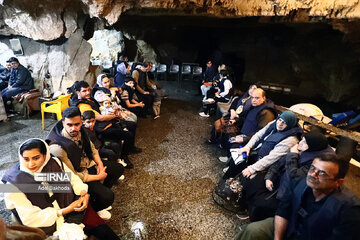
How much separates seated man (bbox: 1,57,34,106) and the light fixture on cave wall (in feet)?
3.21

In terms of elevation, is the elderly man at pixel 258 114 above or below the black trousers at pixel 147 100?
above

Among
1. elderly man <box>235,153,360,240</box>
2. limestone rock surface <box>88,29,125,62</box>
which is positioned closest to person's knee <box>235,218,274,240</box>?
elderly man <box>235,153,360,240</box>

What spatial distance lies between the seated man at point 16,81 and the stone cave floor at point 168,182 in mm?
955

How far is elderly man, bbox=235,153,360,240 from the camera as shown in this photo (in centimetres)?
179

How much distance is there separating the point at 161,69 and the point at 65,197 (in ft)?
30.7

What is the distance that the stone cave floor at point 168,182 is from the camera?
3.13 metres

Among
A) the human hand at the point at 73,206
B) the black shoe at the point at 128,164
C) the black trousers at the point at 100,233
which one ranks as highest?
the human hand at the point at 73,206

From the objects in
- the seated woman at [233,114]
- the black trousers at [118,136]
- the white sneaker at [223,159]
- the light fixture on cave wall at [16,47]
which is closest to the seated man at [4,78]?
the light fixture on cave wall at [16,47]

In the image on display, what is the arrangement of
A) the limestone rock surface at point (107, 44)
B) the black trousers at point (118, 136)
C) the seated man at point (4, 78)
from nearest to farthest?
the black trousers at point (118, 136) → the seated man at point (4, 78) → the limestone rock surface at point (107, 44)

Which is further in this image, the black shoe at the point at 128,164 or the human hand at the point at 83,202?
the black shoe at the point at 128,164

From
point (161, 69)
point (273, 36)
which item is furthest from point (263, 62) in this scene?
point (161, 69)

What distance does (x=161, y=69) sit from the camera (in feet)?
36.1

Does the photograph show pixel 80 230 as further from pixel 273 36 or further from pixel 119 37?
pixel 273 36

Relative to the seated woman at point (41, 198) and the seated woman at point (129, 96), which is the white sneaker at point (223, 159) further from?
the seated woman at point (41, 198)
